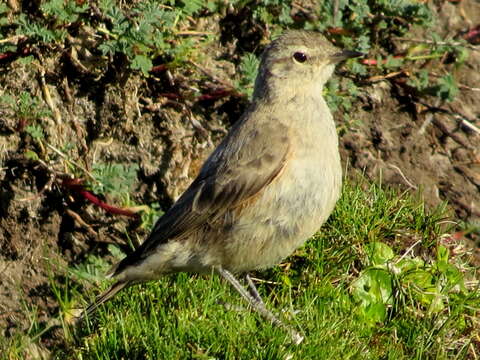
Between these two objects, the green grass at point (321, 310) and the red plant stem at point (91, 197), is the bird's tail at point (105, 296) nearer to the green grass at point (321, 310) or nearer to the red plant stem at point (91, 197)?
the green grass at point (321, 310)

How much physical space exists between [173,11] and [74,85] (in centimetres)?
110

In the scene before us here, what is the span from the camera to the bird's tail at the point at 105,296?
20.7 ft

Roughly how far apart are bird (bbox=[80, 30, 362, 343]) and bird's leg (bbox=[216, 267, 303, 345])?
0.04ft

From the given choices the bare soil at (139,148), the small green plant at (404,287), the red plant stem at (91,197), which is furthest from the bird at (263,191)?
the bare soil at (139,148)

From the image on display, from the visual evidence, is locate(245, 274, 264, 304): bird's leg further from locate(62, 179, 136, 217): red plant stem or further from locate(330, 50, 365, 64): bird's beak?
locate(330, 50, 365, 64): bird's beak

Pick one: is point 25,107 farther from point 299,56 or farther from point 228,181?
point 299,56

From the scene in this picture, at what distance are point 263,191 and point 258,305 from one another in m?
0.90

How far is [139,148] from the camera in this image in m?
8.16

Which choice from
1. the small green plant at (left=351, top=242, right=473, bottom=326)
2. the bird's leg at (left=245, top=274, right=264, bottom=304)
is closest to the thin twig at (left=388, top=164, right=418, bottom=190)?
the small green plant at (left=351, top=242, right=473, bottom=326)

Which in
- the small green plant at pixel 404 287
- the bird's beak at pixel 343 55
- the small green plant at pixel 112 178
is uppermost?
the bird's beak at pixel 343 55

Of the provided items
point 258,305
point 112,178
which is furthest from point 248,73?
point 258,305

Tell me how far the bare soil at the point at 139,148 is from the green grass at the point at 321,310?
484 mm

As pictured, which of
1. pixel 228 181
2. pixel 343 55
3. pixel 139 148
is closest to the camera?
pixel 228 181

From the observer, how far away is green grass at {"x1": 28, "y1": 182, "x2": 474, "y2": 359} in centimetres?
555
